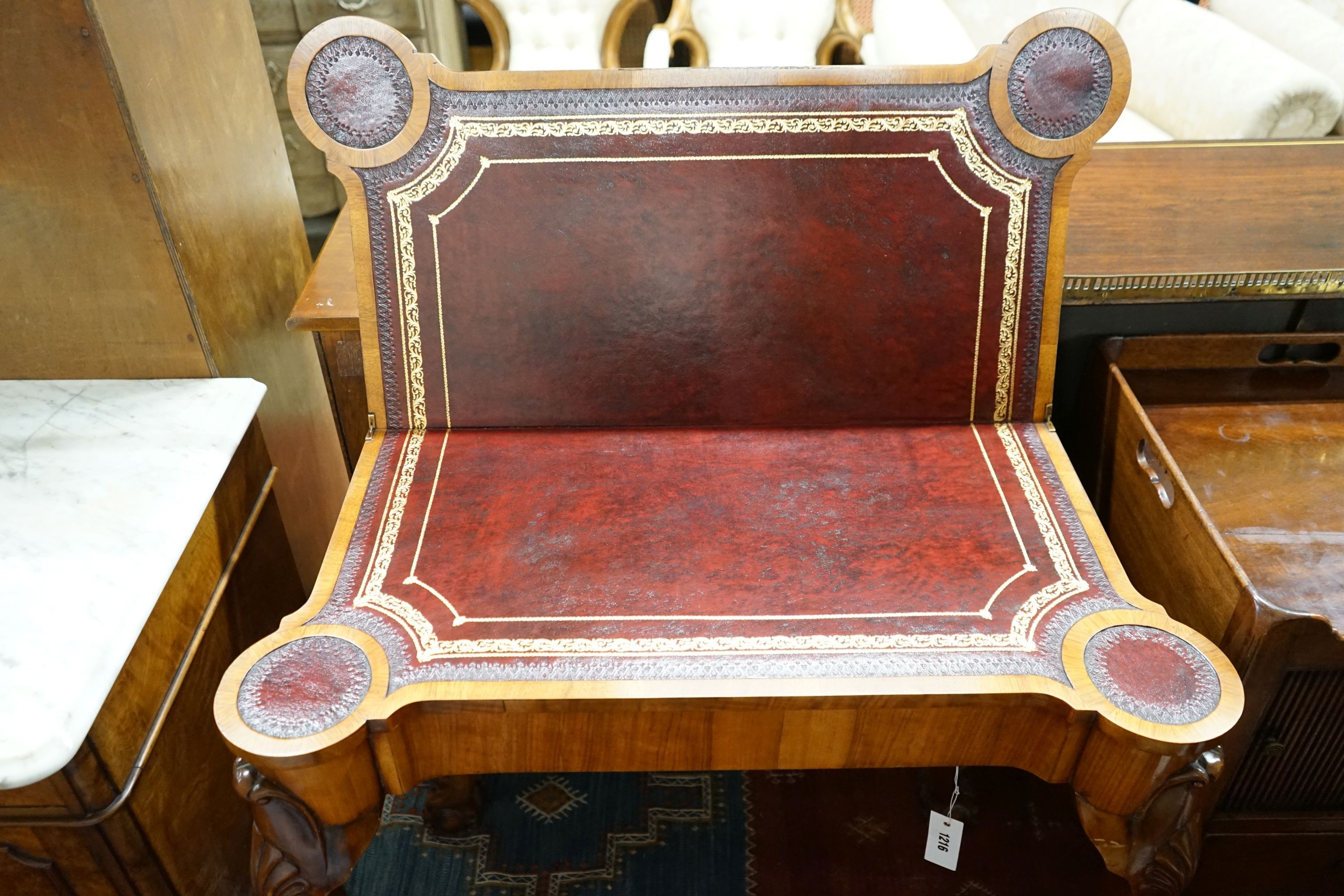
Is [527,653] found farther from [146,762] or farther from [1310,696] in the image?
[1310,696]

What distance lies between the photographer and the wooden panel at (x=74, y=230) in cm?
130

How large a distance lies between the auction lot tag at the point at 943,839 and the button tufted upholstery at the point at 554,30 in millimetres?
3117

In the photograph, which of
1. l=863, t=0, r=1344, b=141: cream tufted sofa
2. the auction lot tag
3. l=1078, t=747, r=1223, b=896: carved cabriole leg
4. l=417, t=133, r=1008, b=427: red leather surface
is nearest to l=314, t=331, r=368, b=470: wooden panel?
l=417, t=133, r=1008, b=427: red leather surface

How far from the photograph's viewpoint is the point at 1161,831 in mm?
1134

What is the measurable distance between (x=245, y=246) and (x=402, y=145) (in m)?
0.50

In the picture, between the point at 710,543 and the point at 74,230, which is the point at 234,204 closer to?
the point at 74,230

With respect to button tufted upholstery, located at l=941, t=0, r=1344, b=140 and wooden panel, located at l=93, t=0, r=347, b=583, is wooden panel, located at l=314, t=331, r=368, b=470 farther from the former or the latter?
button tufted upholstery, located at l=941, t=0, r=1344, b=140

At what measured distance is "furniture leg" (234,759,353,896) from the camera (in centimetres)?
109

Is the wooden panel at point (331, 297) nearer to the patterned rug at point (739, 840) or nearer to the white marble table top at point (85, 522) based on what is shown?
the white marble table top at point (85, 522)

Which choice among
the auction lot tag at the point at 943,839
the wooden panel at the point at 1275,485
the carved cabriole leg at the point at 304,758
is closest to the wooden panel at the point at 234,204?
the carved cabriole leg at the point at 304,758

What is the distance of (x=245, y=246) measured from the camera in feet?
5.57

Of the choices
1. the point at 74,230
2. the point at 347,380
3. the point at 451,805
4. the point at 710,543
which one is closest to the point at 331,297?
the point at 347,380

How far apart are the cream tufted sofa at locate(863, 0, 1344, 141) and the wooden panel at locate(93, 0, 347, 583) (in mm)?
1989

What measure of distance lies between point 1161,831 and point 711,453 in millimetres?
732
